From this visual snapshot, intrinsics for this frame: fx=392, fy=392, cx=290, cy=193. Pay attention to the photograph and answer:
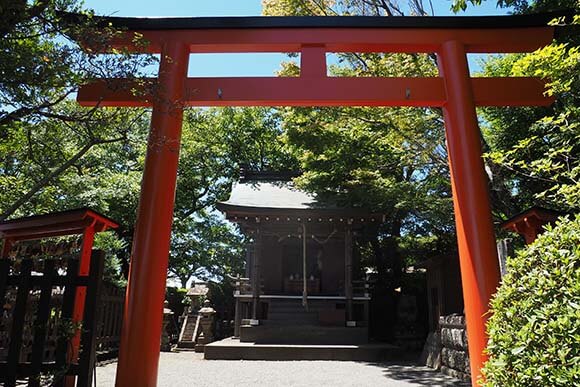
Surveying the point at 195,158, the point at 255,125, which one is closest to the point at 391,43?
the point at 195,158

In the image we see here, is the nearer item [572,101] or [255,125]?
[572,101]

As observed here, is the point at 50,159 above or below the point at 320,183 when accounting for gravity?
below

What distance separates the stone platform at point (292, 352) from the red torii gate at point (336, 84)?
5.55m

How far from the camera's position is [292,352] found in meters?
9.18

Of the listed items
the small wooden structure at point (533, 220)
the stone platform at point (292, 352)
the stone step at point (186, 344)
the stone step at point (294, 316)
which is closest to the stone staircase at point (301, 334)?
the stone step at point (294, 316)

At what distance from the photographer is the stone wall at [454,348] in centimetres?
693

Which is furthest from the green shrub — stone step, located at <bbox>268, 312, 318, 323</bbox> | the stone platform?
stone step, located at <bbox>268, 312, 318, 323</bbox>

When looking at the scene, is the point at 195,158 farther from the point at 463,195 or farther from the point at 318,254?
the point at 463,195

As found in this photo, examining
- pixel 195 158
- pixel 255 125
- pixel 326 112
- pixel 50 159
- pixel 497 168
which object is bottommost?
pixel 50 159

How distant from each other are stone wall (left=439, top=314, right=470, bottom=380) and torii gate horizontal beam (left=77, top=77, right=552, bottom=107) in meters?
4.34

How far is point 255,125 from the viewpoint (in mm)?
21297

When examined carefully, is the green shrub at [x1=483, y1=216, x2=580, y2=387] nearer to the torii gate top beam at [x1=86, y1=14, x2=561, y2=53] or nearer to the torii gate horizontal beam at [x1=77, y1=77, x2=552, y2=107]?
the torii gate horizontal beam at [x1=77, y1=77, x2=552, y2=107]

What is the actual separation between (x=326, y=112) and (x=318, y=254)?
17.2 ft

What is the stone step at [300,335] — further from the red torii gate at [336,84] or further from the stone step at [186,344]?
the red torii gate at [336,84]
